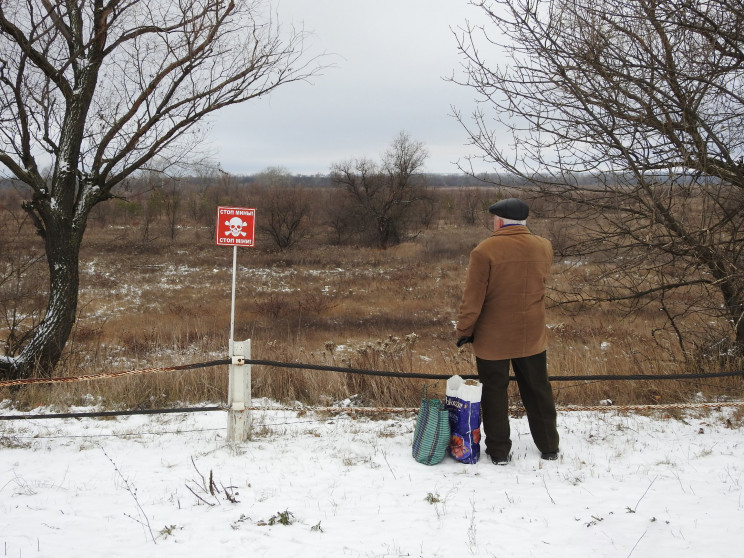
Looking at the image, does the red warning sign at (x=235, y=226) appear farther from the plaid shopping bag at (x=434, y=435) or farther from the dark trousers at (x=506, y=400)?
the dark trousers at (x=506, y=400)

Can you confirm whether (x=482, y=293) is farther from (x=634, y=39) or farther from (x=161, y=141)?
(x=161, y=141)

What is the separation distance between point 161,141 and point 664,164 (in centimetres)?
641

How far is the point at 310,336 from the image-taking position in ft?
53.7

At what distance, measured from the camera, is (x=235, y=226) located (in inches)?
212

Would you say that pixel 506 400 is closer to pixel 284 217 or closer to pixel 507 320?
pixel 507 320

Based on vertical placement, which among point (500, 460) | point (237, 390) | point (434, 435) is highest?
point (237, 390)

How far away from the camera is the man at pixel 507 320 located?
3.98m

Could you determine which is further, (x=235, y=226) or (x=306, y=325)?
(x=306, y=325)

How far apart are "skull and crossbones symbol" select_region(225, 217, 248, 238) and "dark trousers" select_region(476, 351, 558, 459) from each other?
2.67 metres

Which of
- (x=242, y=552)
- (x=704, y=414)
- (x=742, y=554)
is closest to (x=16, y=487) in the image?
(x=242, y=552)

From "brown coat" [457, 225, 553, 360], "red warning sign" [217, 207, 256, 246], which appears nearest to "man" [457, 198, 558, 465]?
"brown coat" [457, 225, 553, 360]

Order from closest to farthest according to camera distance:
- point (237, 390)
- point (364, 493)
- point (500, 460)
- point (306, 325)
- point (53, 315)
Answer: point (364, 493) < point (500, 460) < point (237, 390) < point (53, 315) < point (306, 325)

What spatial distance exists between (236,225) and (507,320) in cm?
284

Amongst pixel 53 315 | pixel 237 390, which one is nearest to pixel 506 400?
pixel 237 390
